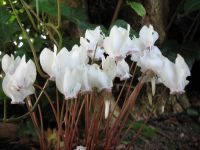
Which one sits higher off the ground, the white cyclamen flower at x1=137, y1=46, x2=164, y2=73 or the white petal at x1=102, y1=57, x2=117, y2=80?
the white cyclamen flower at x1=137, y1=46, x2=164, y2=73

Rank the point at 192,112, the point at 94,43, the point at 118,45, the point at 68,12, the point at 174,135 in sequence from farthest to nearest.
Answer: the point at 192,112, the point at 174,135, the point at 68,12, the point at 94,43, the point at 118,45

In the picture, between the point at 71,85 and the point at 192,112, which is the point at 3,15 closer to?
the point at 71,85

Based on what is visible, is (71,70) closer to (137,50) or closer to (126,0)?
(137,50)

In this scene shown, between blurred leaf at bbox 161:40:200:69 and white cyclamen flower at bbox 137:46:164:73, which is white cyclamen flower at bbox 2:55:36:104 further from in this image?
blurred leaf at bbox 161:40:200:69

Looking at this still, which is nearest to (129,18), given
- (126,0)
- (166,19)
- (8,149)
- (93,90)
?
(126,0)

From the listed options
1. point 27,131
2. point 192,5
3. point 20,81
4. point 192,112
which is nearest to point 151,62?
point 20,81

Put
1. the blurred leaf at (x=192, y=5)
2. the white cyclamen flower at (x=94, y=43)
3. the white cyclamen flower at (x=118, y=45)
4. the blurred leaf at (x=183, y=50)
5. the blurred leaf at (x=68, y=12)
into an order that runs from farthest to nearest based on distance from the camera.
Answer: the blurred leaf at (x=183, y=50) < the blurred leaf at (x=192, y=5) < the blurred leaf at (x=68, y=12) < the white cyclamen flower at (x=94, y=43) < the white cyclamen flower at (x=118, y=45)

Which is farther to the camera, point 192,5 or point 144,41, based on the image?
point 192,5

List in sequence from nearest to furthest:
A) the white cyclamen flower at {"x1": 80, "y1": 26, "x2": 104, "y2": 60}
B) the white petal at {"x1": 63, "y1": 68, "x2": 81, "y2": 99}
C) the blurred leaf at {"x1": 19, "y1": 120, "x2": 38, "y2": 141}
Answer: the white petal at {"x1": 63, "y1": 68, "x2": 81, "y2": 99} → the white cyclamen flower at {"x1": 80, "y1": 26, "x2": 104, "y2": 60} → the blurred leaf at {"x1": 19, "y1": 120, "x2": 38, "y2": 141}

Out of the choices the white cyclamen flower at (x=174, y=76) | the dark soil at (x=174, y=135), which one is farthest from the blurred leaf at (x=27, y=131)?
the white cyclamen flower at (x=174, y=76)

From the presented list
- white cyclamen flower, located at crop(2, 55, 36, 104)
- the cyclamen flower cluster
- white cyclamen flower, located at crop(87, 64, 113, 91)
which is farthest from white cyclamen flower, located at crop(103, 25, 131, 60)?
white cyclamen flower, located at crop(2, 55, 36, 104)

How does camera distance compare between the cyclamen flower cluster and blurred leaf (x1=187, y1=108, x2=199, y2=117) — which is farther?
blurred leaf (x1=187, y1=108, x2=199, y2=117)

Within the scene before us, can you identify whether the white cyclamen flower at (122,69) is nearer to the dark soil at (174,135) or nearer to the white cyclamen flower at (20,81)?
the white cyclamen flower at (20,81)
